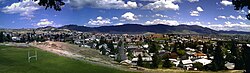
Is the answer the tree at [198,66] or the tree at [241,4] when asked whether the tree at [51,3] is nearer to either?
the tree at [241,4]

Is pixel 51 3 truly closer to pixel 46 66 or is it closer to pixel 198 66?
pixel 46 66

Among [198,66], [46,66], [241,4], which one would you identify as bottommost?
[198,66]

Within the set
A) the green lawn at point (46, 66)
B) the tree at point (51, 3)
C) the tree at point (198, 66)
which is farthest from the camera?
the tree at point (198, 66)

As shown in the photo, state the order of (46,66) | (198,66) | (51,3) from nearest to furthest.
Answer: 1. (51,3)
2. (46,66)
3. (198,66)

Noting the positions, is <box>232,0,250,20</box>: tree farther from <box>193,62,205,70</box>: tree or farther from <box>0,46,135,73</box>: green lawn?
<box>193,62,205,70</box>: tree

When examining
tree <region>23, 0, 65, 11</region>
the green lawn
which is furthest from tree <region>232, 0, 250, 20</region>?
the green lawn

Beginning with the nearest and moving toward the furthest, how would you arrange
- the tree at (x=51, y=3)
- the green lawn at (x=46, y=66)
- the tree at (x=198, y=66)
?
the tree at (x=51, y=3)
the green lawn at (x=46, y=66)
the tree at (x=198, y=66)

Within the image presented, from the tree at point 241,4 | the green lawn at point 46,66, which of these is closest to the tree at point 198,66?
the green lawn at point 46,66

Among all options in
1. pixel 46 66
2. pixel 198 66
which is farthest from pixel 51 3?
pixel 198 66

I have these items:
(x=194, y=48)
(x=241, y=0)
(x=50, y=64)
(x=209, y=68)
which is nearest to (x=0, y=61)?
(x=50, y=64)

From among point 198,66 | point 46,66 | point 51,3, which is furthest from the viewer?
point 198,66

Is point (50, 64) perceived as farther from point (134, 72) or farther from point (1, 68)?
point (134, 72)
